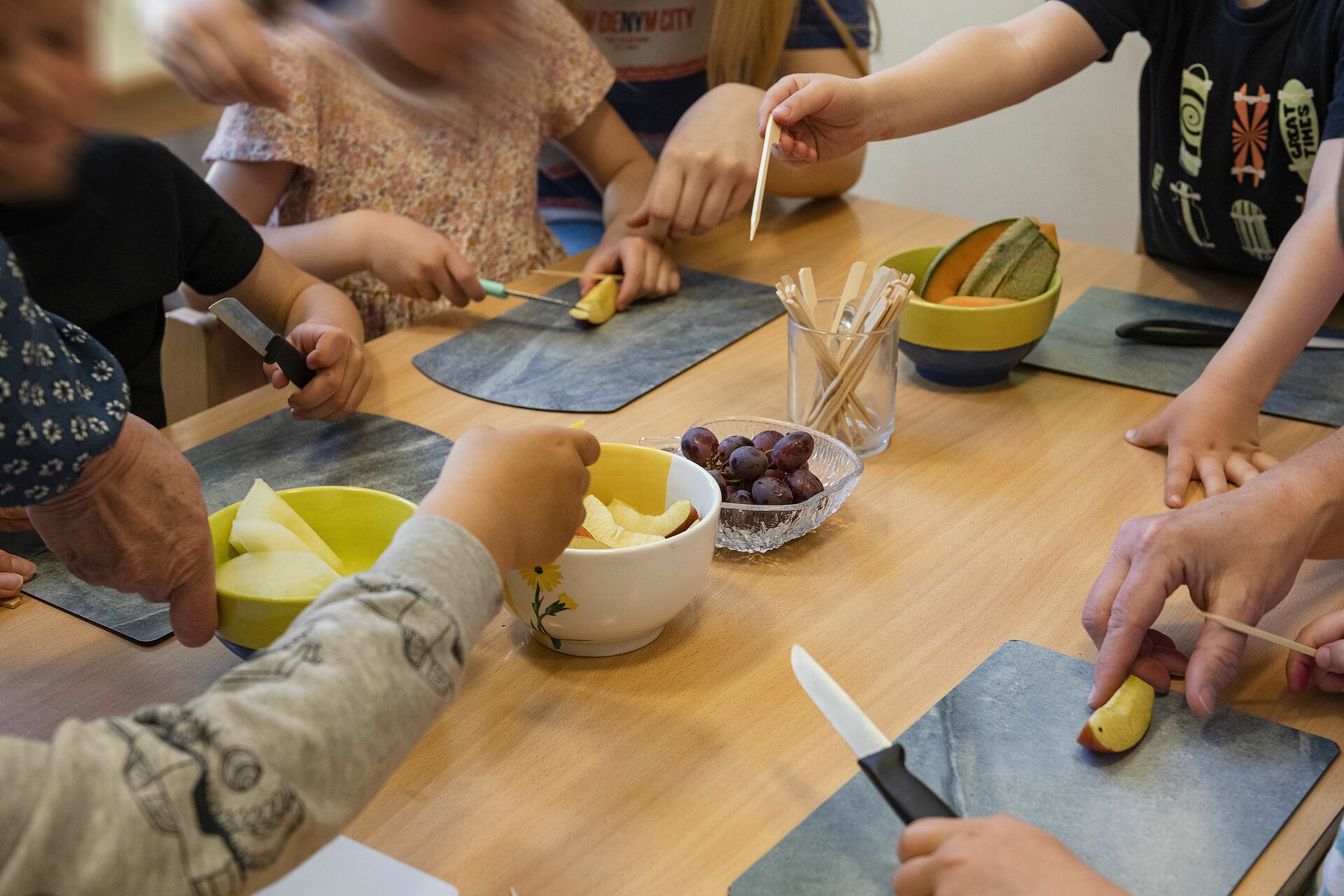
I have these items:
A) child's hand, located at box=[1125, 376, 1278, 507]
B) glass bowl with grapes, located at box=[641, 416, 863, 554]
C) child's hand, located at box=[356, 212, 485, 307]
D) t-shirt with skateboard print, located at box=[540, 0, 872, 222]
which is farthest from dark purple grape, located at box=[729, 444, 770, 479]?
t-shirt with skateboard print, located at box=[540, 0, 872, 222]

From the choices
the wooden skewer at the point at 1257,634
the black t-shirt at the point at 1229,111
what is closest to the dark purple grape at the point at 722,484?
the wooden skewer at the point at 1257,634

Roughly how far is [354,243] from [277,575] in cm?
80

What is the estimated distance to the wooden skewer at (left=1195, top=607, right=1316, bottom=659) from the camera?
738mm

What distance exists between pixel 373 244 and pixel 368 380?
0.33 m

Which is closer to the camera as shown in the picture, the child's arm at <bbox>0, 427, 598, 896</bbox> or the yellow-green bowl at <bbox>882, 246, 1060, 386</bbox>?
the child's arm at <bbox>0, 427, 598, 896</bbox>

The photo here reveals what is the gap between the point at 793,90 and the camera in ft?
3.98

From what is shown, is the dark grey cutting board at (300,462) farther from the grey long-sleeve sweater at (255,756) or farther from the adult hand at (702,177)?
the adult hand at (702,177)

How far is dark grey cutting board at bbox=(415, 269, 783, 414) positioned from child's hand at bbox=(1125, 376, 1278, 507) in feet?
1.56

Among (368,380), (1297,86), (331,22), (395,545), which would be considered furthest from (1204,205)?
(331,22)

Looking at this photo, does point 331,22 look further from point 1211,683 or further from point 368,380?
point 368,380

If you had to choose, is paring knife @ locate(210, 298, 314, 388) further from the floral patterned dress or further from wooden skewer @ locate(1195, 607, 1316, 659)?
wooden skewer @ locate(1195, 607, 1316, 659)

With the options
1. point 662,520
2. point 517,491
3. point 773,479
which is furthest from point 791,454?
point 517,491

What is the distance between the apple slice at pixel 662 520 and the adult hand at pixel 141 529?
280mm

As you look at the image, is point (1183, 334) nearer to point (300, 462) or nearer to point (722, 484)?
point (722, 484)
